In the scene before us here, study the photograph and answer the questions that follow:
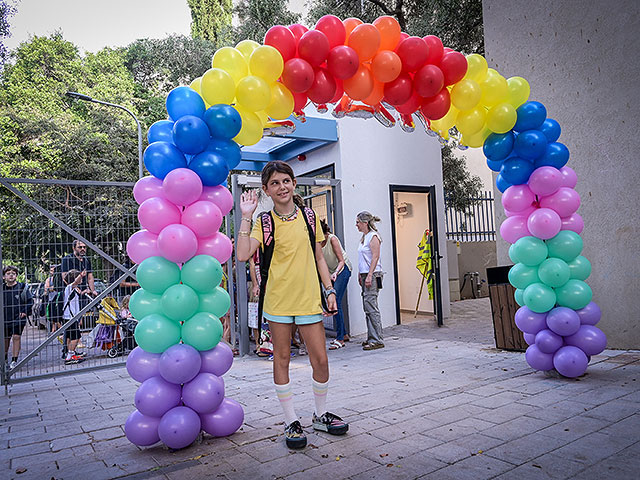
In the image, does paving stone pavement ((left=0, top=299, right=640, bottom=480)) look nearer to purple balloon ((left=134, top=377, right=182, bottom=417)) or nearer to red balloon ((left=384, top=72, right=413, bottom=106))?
purple balloon ((left=134, top=377, right=182, bottom=417))

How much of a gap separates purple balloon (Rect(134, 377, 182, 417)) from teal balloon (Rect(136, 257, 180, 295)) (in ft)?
2.20

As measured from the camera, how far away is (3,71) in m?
26.3

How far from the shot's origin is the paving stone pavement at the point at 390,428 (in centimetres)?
286

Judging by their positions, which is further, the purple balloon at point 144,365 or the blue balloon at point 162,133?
the blue balloon at point 162,133

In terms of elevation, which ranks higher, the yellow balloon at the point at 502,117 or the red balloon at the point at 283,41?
the red balloon at the point at 283,41

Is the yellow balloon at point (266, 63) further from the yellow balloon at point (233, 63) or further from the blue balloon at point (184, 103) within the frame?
the blue balloon at point (184, 103)

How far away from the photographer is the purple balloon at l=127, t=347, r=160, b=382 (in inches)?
134

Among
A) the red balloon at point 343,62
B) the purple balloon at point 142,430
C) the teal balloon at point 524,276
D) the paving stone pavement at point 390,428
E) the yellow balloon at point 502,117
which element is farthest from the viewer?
the teal balloon at point 524,276

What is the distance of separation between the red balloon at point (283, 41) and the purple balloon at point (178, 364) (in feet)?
8.14

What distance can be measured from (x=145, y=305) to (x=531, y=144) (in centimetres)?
381

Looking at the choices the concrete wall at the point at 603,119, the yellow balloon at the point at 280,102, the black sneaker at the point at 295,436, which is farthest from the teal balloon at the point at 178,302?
the concrete wall at the point at 603,119

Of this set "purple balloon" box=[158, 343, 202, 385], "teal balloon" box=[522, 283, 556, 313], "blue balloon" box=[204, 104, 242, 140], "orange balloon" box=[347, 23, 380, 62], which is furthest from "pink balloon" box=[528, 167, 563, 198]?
"purple balloon" box=[158, 343, 202, 385]

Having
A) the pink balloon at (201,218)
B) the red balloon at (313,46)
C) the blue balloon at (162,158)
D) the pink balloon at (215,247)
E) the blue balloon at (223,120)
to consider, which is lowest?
the pink balloon at (215,247)

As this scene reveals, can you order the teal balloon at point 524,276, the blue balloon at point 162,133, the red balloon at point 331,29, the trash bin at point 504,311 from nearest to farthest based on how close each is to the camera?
1. the blue balloon at point 162,133
2. the red balloon at point 331,29
3. the teal balloon at point 524,276
4. the trash bin at point 504,311
